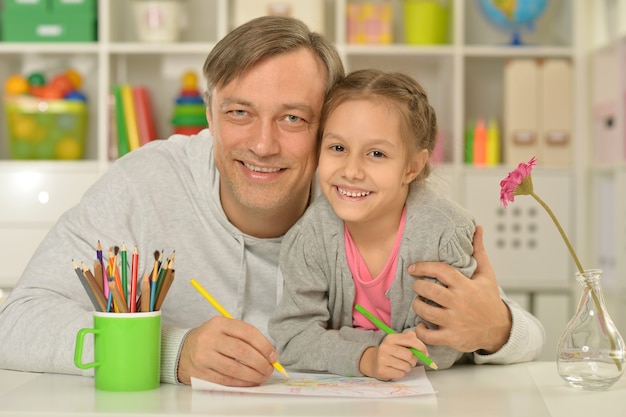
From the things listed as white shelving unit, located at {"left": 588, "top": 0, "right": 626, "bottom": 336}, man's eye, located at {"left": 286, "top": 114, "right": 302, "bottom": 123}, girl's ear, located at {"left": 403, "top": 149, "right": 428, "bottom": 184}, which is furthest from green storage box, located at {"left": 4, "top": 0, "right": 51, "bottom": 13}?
girl's ear, located at {"left": 403, "top": 149, "right": 428, "bottom": 184}

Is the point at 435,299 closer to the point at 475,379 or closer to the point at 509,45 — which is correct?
the point at 475,379

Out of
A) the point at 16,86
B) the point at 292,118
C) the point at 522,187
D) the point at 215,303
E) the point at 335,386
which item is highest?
the point at 16,86

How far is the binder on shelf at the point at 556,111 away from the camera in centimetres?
335

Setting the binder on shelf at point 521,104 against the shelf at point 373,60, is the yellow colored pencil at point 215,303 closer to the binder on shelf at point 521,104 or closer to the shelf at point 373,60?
the shelf at point 373,60

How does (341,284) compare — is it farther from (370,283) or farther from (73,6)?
(73,6)

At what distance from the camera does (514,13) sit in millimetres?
3449

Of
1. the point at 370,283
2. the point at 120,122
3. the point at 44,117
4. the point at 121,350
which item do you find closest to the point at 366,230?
the point at 370,283

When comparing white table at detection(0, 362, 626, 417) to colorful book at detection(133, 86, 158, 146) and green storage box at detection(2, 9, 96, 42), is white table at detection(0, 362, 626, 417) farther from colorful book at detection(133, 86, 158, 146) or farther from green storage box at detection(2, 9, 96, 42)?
green storage box at detection(2, 9, 96, 42)

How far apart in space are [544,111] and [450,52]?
0.42m

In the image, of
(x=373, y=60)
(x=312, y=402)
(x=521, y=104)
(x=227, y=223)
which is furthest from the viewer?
(x=373, y=60)

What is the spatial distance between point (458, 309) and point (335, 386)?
0.22m

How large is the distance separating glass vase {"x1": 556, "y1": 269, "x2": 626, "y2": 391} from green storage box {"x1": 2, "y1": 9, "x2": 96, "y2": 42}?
9.02 feet

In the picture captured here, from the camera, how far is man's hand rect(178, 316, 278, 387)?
3.59 feet

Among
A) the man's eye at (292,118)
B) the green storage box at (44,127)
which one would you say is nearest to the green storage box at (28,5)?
the green storage box at (44,127)
